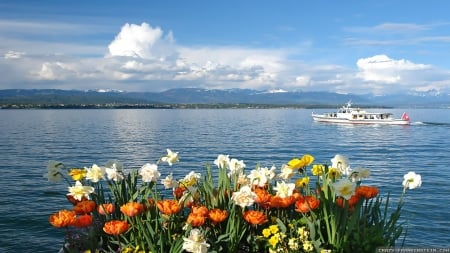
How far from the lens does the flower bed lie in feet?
18.4

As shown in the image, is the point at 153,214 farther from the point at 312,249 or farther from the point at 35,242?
the point at 35,242

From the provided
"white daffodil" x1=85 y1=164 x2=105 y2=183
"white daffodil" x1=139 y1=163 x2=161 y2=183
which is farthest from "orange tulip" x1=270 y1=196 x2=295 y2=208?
"white daffodil" x1=85 y1=164 x2=105 y2=183

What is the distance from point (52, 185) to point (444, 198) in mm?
19084

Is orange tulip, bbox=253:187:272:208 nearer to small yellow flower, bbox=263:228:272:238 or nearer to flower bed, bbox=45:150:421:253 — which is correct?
flower bed, bbox=45:150:421:253

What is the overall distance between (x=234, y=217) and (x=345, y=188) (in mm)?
1421

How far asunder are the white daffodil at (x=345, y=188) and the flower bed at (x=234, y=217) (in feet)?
0.04

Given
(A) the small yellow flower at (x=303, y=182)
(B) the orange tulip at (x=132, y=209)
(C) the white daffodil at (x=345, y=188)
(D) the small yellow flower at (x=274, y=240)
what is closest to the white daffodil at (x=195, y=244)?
(B) the orange tulip at (x=132, y=209)

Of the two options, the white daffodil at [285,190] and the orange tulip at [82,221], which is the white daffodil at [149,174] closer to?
the orange tulip at [82,221]

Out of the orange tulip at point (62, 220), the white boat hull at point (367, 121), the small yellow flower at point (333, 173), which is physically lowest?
the white boat hull at point (367, 121)

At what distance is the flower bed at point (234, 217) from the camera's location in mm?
5621

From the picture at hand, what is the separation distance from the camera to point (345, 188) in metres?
5.44

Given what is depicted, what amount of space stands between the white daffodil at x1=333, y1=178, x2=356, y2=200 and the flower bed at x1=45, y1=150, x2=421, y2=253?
0.01 m

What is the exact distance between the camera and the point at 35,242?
15.1 m

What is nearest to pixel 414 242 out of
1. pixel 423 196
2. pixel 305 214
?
pixel 423 196
